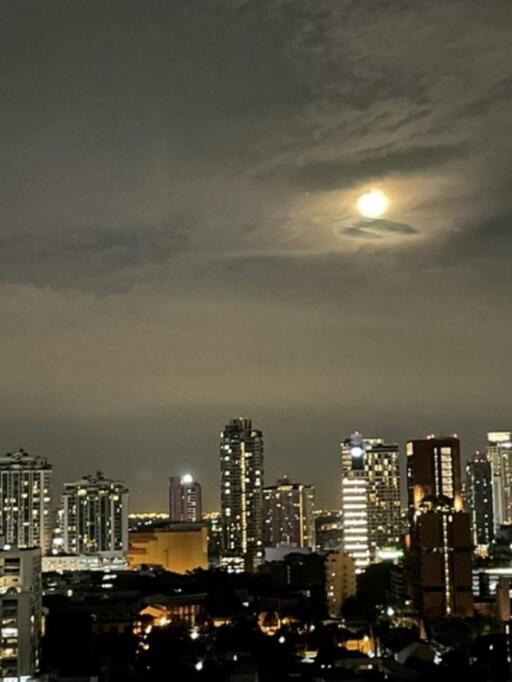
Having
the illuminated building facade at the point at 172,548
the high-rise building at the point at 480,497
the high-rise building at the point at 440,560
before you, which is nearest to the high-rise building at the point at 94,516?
the illuminated building facade at the point at 172,548

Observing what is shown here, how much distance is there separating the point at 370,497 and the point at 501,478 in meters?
4.41

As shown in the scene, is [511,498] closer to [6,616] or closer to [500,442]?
[500,442]

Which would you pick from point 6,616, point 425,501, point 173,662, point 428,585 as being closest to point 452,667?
point 173,662

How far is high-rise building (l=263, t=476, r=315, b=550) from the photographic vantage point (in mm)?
22562

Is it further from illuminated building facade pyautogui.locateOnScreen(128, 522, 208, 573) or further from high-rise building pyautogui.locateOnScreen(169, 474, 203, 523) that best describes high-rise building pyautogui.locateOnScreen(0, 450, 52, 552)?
high-rise building pyautogui.locateOnScreen(169, 474, 203, 523)

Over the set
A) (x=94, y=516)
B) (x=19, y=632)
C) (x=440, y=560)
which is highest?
(x=94, y=516)

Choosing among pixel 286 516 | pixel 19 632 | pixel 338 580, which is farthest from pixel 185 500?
pixel 19 632

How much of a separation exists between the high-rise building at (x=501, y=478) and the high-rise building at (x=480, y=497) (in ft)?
0.34

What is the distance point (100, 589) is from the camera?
556 inches

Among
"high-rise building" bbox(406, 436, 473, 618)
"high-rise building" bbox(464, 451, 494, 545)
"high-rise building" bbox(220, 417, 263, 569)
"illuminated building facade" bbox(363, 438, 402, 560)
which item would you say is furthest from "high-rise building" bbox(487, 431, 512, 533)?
"high-rise building" bbox(406, 436, 473, 618)

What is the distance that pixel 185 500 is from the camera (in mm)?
24875

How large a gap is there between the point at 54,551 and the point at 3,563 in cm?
860

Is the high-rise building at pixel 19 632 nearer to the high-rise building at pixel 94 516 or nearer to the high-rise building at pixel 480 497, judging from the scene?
the high-rise building at pixel 94 516

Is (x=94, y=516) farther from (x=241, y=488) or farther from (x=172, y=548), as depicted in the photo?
(x=241, y=488)
